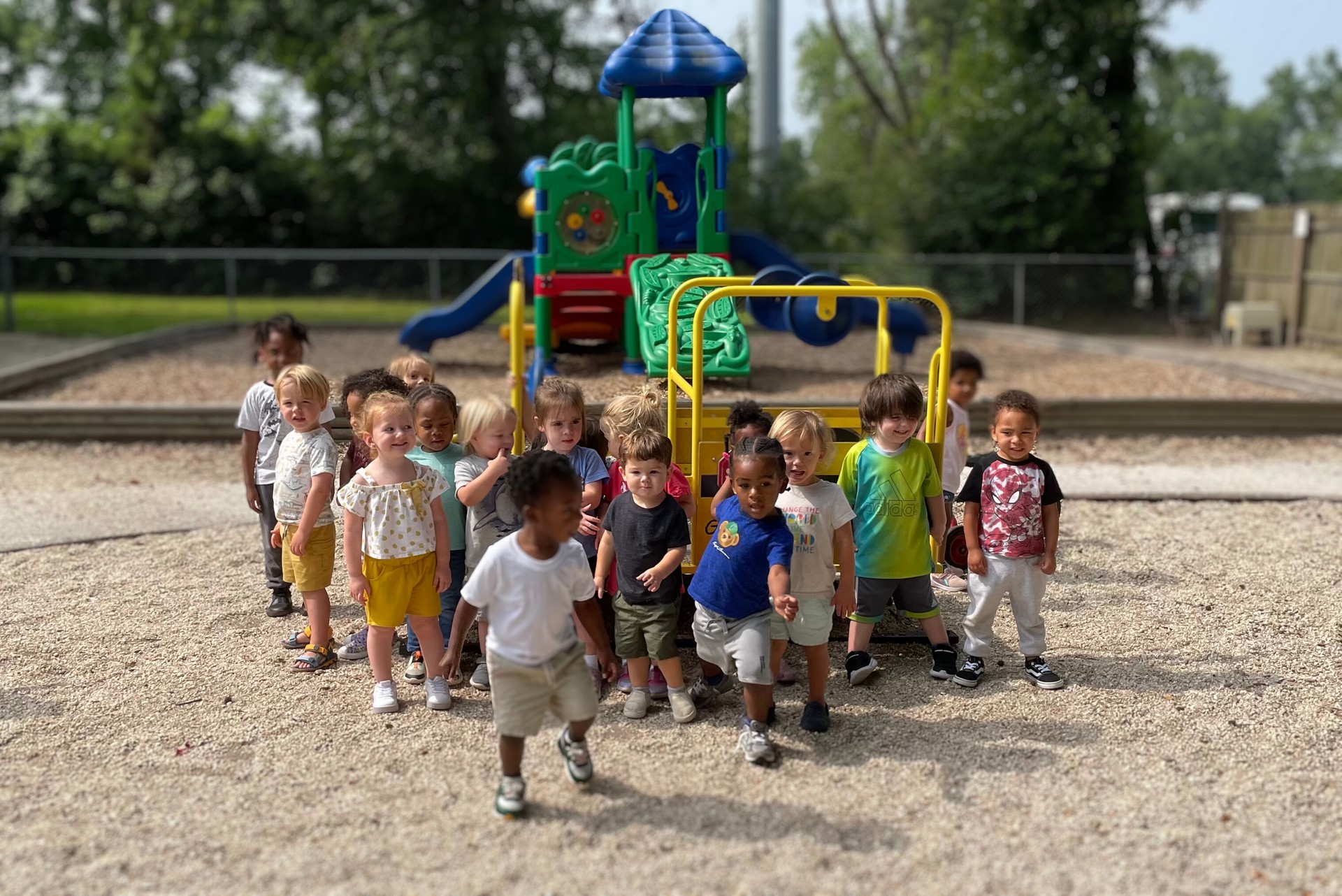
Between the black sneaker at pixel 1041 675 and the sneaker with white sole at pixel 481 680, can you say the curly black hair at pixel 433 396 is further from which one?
the black sneaker at pixel 1041 675

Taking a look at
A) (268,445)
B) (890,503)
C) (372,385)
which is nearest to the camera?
(890,503)

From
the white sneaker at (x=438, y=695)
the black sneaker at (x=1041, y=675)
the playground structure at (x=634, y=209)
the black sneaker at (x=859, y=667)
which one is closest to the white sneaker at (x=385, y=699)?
the white sneaker at (x=438, y=695)

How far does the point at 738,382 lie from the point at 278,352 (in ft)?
19.0

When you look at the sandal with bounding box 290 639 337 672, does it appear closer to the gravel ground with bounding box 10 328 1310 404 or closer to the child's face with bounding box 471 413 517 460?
the child's face with bounding box 471 413 517 460

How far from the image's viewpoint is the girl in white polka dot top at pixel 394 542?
446 centimetres

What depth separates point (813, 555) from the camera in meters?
4.39

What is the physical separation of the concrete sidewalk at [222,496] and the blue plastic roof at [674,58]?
4165 mm

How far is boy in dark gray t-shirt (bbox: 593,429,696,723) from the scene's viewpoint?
432 cm

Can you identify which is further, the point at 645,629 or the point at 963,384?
the point at 963,384

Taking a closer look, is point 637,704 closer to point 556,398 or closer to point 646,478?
point 646,478

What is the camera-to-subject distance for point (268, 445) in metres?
5.68

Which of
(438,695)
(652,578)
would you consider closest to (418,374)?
(438,695)

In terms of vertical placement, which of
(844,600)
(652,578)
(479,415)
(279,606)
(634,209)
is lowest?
(279,606)

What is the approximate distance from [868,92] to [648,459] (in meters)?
25.2
